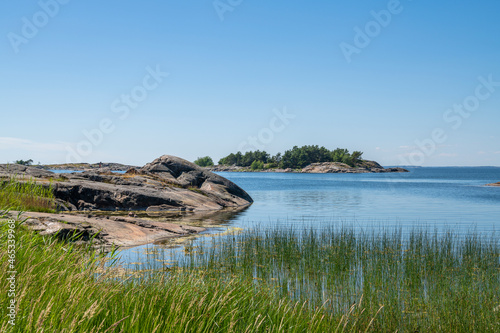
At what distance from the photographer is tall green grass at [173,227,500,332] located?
239 inches

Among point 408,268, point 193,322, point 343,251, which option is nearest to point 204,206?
point 343,251

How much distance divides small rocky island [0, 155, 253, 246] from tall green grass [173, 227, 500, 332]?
Result: 297 cm

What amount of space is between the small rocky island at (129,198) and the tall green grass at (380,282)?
9.74 ft

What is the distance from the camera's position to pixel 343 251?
10.4m

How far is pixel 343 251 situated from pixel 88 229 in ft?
24.0

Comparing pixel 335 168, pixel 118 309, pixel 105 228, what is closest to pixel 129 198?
pixel 105 228

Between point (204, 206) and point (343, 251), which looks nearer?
point (343, 251)

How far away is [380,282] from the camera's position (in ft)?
26.1

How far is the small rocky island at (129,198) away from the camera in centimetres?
1189

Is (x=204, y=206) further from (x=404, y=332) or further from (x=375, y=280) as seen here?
(x=404, y=332)

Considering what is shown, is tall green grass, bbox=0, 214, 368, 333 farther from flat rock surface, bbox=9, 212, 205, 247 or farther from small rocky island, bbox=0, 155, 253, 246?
small rocky island, bbox=0, 155, 253, 246

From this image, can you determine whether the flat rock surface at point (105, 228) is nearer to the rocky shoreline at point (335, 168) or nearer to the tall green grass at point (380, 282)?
the tall green grass at point (380, 282)

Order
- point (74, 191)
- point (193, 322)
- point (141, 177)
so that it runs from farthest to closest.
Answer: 1. point (141, 177)
2. point (74, 191)
3. point (193, 322)

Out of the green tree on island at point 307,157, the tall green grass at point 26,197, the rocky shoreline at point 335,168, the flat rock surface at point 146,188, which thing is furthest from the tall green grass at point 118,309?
the green tree on island at point 307,157
